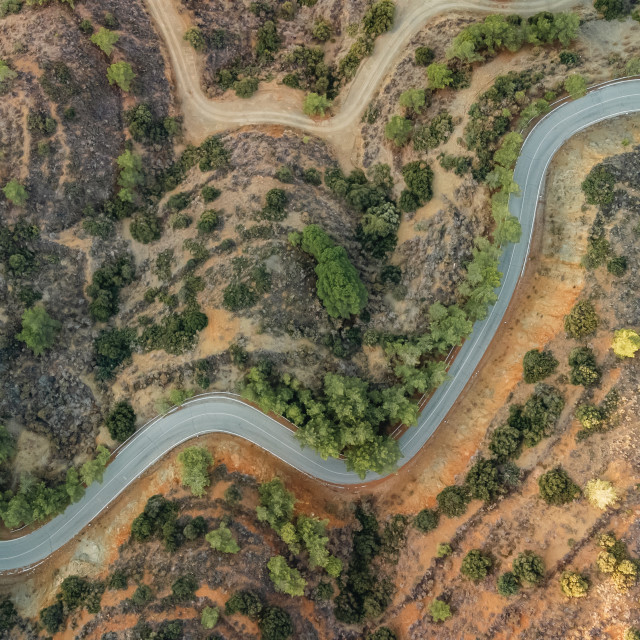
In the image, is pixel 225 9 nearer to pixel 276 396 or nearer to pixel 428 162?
pixel 428 162

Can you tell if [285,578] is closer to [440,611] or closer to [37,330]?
[440,611]

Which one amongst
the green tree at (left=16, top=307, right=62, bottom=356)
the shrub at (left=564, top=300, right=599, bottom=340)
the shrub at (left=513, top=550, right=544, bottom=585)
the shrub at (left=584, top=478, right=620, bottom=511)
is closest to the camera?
the shrub at (left=584, top=478, right=620, bottom=511)

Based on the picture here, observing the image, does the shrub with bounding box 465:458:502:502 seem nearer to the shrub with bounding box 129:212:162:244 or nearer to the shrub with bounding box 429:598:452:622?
the shrub with bounding box 429:598:452:622

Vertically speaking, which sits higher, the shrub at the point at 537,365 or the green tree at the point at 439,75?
the green tree at the point at 439,75

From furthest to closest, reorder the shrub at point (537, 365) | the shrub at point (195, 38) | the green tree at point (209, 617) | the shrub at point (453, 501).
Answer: the shrub at point (195, 38) < the shrub at point (537, 365) < the shrub at point (453, 501) < the green tree at point (209, 617)

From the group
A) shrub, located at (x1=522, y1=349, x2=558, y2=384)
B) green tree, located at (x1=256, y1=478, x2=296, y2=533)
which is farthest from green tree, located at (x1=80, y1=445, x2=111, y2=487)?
shrub, located at (x1=522, y1=349, x2=558, y2=384)

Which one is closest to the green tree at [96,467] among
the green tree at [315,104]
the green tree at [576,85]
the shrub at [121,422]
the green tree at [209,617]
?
the shrub at [121,422]

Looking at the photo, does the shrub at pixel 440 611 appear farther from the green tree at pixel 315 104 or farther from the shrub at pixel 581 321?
the green tree at pixel 315 104

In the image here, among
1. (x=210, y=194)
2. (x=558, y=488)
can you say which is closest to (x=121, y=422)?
(x=210, y=194)
